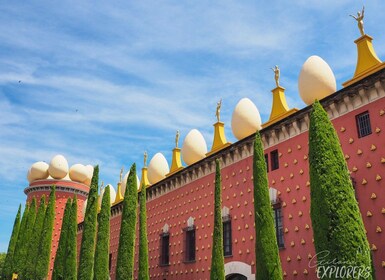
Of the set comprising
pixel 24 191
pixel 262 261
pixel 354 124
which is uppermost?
pixel 24 191

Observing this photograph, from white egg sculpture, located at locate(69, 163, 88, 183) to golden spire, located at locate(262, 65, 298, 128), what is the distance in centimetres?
2643

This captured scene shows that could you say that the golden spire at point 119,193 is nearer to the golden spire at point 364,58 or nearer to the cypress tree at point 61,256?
the cypress tree at point 61,256

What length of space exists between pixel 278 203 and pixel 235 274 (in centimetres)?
403

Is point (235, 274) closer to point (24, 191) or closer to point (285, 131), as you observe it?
point (285, 131)

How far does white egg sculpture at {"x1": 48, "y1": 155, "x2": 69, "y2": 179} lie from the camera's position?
37969 mm

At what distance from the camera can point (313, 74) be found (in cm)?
1573

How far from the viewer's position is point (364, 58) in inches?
570

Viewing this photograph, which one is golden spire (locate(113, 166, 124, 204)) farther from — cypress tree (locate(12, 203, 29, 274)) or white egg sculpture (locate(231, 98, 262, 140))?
white egg sculpture (locate(231, 98, 262, 140))

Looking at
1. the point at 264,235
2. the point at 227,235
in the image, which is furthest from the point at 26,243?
the point at 264,235

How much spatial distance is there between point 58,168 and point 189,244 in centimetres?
2206

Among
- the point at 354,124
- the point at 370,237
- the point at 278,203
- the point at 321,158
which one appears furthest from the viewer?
the point at 278,203

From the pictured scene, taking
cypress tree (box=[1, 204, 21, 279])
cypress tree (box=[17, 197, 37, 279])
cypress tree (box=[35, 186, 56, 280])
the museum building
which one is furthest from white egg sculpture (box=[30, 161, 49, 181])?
the museum building

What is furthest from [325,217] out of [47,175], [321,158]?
[47,175]

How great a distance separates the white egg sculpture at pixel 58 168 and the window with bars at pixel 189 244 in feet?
71.0
